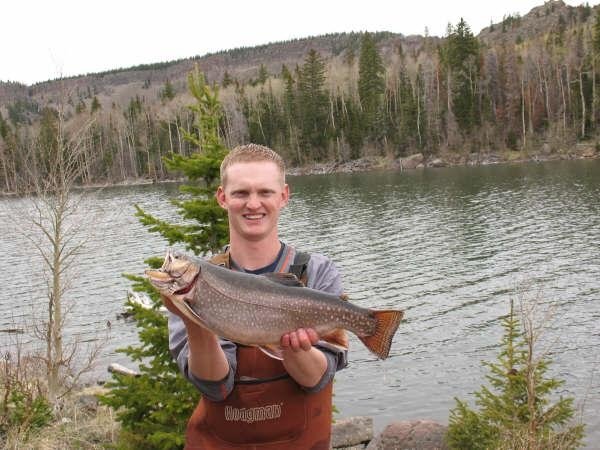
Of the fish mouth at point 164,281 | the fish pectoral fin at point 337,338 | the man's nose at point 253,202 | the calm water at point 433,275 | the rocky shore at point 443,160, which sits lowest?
the calm water at point 433,275

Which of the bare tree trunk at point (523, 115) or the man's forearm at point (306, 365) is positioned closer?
the man's forearm at point (306, 365)

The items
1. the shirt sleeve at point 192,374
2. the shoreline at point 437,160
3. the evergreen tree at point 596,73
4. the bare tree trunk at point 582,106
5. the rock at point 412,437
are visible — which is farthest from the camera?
the evergreen tree at point 596,73

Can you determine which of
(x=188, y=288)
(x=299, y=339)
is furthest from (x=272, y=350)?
(x=188, y=288)

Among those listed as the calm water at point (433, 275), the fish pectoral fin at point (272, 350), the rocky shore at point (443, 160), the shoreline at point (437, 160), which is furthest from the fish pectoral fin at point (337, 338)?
the rocky shore at point (443, 160)

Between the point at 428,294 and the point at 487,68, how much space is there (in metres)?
76.6

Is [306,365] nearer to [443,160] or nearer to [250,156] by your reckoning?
[250,156]

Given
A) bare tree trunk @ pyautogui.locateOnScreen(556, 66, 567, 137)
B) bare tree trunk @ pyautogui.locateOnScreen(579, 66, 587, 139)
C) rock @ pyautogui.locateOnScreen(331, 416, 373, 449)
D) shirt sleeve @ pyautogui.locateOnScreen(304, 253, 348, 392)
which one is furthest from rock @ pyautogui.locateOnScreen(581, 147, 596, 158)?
shirt sleeve @ pyautogui.locateOnScreen(304, 253, 348, 392)

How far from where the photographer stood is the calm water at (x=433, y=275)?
15.7 metres

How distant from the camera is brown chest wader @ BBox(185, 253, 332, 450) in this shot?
3691mm

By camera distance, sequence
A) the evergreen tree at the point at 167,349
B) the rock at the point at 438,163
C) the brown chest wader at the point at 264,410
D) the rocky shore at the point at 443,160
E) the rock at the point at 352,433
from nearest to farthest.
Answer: the brown chest wader at the point at 264,410, the evergreen tree at the point at 167,349, the rock at the point at 352,433, the rocky shore at the point at 443,160, the rock at the point at 438,163

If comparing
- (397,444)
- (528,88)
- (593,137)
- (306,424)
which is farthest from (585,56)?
(306,424)

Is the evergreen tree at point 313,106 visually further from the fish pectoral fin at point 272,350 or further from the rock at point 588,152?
the fish pectoral fin at point 272,350

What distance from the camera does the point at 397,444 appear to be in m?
10.8

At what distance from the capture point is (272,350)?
11.2ft
